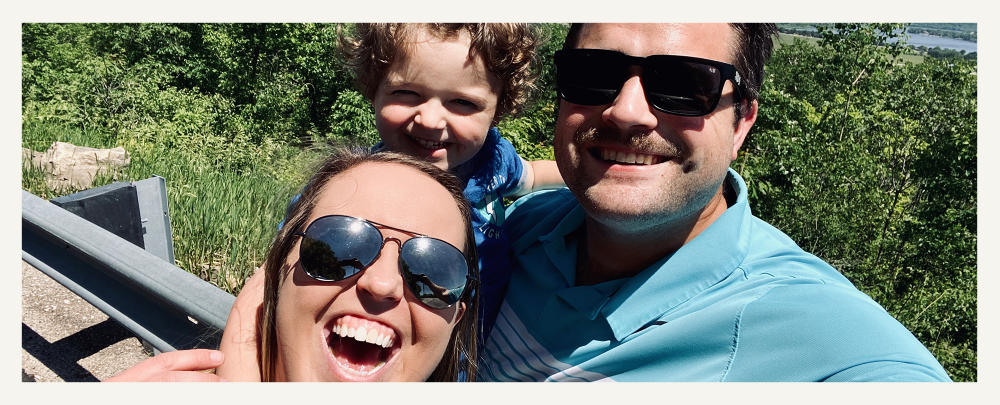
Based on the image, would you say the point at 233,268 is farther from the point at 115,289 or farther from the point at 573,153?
the point at 573,153

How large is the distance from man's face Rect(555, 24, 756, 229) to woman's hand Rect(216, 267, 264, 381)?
89 cm

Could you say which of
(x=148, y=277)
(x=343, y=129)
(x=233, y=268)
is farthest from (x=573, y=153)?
(x=343, y=129)

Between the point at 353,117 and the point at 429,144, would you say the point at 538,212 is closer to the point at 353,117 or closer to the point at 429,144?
the point at 429,144

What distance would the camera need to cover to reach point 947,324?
227 inches

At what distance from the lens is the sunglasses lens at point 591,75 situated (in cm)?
161

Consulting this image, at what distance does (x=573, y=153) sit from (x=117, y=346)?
2.59m

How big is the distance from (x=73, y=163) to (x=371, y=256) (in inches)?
201

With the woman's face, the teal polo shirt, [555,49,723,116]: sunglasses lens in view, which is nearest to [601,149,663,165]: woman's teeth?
[555,49,723,116]: sunglasses lens

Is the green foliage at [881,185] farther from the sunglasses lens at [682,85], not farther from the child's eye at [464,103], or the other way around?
the sunglasses lens at [682,85]

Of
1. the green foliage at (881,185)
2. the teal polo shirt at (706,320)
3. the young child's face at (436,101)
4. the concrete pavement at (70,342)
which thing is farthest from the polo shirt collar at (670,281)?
the green foliage at (881,185)

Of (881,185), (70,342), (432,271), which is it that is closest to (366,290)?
(432,271)

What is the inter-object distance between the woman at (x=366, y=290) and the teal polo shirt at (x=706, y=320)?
302 millimetres

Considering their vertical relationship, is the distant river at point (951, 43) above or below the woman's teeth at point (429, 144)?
above

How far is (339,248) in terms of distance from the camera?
4.40 feet
